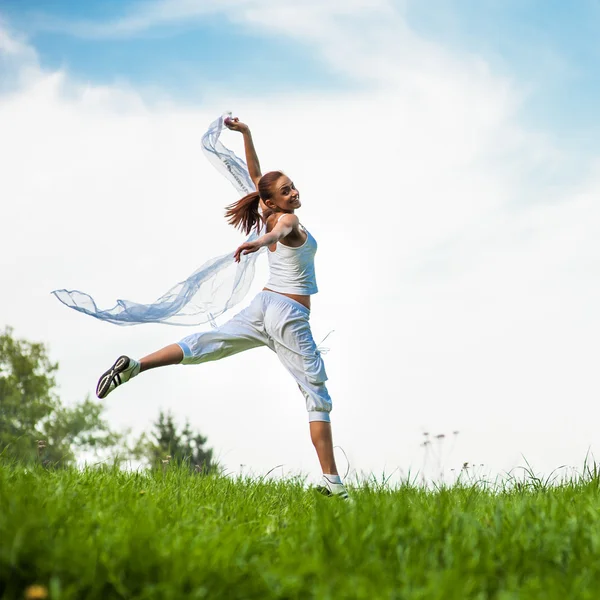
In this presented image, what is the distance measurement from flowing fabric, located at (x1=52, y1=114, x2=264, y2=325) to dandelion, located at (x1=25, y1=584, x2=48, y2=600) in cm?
380

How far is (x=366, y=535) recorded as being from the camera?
3.62 metres

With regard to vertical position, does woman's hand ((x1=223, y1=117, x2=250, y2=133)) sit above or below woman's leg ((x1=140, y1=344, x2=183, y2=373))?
above

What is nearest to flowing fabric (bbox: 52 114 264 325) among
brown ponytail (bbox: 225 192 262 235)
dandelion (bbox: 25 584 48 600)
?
brown ponytail (bbox: 225 192 262 235)

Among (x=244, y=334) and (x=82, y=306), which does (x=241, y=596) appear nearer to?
(x=244, y=334)

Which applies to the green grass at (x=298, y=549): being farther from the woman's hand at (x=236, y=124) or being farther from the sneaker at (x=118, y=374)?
the woman's hand at (x=236, y=124)

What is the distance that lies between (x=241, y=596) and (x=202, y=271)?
422 centimetres

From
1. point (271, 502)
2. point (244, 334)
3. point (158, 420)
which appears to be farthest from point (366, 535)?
point (158, 420)

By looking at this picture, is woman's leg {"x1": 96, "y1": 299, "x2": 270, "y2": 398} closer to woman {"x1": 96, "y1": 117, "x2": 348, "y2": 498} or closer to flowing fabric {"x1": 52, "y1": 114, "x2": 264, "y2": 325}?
woman {"x1": 96, "y1": 117, "x2": 348, "y2": 498}

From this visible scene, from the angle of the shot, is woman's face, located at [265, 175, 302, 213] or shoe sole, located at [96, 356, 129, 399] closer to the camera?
shoe sole, located at [96, 356, 129, 399]

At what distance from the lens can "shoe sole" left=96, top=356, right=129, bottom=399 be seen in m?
5.96

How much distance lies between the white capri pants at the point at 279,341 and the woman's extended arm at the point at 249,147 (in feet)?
4.32

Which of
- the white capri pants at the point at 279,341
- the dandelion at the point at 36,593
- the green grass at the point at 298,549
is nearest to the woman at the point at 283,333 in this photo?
the white capri pants at the point at 279,341

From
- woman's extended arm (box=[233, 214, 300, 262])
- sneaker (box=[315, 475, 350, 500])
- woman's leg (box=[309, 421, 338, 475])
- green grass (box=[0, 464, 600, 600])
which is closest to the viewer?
green grass (box=[0, 464, 600, 600])

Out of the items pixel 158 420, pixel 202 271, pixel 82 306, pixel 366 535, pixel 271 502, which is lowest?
pixel 366 535
